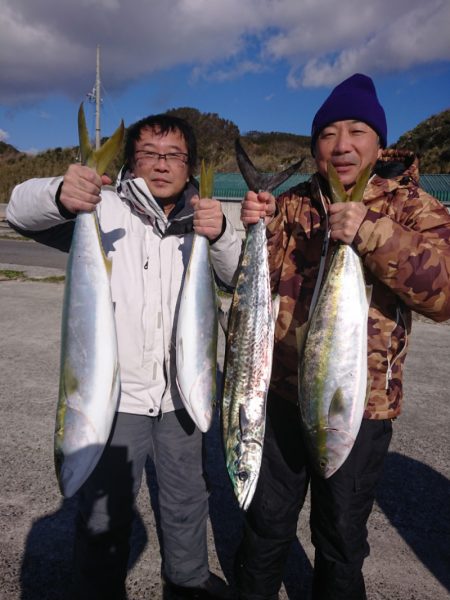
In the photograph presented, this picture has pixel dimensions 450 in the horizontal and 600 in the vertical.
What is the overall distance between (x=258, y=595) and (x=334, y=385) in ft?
4.29

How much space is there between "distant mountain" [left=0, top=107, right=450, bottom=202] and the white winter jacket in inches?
1164

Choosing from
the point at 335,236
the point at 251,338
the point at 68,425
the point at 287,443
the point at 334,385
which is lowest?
the point at 287,443

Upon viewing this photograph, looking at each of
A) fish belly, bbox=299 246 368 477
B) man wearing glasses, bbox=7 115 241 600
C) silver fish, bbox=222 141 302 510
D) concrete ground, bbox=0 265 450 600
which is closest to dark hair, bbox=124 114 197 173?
man wearing glasses, bbox=7 115 241 600

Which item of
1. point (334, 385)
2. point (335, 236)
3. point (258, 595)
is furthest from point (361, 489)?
point (335, 236)

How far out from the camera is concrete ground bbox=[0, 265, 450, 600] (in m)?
2.52

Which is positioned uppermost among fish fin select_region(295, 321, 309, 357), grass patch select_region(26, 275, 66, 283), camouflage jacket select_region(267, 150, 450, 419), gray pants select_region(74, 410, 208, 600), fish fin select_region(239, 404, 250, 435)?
camouflage jacket select_region(267, 150, 450, 419)

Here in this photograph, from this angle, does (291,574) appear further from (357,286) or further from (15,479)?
(15,479)

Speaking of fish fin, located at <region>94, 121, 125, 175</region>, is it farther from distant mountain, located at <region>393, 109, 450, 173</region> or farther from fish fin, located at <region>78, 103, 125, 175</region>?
distant mountain, located at <region>393, 109, 450, 173</region>

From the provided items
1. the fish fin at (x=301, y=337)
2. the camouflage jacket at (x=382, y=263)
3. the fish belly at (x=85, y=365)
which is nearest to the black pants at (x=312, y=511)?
the camouflage jacket at (x=382, y=263)

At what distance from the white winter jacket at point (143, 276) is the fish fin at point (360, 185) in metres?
0.67

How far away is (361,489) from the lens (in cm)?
213

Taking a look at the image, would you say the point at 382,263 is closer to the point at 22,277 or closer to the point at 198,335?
the point at 198,335

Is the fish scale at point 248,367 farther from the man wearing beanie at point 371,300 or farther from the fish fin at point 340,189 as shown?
the fish fin at point 340,189

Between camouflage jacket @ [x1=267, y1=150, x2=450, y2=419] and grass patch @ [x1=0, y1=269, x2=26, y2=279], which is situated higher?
camouflage jacket @ [x1=267, y1=150, x2=450, y2=419]
